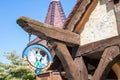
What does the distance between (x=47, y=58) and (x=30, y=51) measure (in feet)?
1.46

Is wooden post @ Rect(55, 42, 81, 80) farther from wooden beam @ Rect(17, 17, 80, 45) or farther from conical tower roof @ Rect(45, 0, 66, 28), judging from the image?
conical tower roof @ Rect(45, 0, 66, 28)

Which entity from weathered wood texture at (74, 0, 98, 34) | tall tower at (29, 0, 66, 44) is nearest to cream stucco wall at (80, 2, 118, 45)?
weathered wood texture at (74, 0, 98, 34)

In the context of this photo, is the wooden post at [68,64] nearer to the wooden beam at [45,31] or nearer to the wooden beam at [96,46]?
the wooden beam at [45,31]

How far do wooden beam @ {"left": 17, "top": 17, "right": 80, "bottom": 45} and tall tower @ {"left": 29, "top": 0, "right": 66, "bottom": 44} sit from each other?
659 centimetres

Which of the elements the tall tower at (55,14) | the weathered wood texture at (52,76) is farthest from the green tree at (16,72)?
the weathered wood texture at (52,76)

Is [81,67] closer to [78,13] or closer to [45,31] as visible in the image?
[45,31]

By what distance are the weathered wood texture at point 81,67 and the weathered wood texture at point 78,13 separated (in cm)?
77

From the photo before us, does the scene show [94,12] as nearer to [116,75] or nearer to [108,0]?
[108,0]

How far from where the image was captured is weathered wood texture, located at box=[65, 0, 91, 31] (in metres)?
6.09

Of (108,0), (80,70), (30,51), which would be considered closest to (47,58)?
(30,51)

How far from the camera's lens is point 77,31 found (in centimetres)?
627

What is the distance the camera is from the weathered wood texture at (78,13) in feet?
20.0

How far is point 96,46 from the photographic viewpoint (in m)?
5.70

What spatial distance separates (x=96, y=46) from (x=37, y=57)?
1.41 metres
